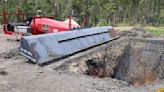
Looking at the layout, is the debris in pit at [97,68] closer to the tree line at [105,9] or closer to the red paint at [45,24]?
the red paint at [45,24]

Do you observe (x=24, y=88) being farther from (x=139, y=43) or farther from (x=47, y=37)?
(x=139, y=43)

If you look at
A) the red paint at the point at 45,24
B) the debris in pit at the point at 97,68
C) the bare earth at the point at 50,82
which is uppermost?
the red paint at the point at 45,24

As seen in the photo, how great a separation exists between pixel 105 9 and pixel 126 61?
24212mm

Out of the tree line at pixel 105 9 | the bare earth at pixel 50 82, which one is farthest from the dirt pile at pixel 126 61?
the tree line at pixel 105 9

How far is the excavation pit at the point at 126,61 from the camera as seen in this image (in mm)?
11781

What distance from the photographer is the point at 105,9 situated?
39.2 metres

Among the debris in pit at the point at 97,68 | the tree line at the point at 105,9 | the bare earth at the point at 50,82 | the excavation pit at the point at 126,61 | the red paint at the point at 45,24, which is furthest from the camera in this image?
the tree line at the point at 105,9

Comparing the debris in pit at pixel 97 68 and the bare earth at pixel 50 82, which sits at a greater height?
the bare earth at pixel 50 82

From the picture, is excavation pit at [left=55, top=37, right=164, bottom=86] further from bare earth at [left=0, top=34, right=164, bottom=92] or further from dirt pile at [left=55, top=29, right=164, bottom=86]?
bare earth at [left=0, top=34, right=164, bottom=92]

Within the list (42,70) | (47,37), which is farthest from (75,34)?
(42,70)

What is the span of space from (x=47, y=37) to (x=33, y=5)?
2916cm

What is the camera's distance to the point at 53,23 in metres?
16.0

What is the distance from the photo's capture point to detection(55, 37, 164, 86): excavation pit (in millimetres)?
11781

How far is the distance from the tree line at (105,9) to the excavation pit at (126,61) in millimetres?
21354
